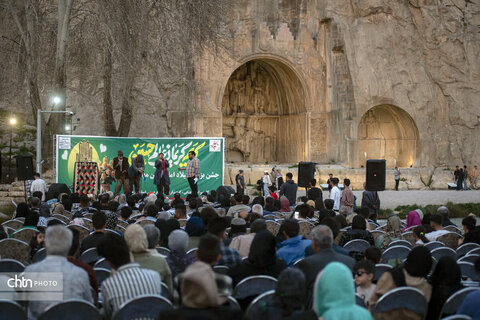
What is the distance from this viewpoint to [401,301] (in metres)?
4.88

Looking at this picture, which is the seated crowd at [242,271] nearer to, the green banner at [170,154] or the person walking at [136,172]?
the person walking at [136,172]

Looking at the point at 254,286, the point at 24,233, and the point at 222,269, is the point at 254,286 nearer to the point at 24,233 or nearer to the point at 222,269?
the point at 222,269

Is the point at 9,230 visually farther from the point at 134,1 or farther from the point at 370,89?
the point at 370,89

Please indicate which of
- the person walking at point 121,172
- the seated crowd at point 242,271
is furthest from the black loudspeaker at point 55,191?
the seated crowd at point 242,271

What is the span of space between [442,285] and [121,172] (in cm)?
1512

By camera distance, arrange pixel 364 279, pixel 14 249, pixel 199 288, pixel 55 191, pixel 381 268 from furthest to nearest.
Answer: pixel 55 191
pixel 14 249
pixel 381 268
pixel 364 279
pixel 199 288

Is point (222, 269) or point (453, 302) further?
point (222, 269)

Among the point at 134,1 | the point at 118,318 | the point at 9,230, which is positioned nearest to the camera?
the point at 118,318

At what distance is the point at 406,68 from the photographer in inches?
1264

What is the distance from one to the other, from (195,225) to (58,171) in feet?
43.1

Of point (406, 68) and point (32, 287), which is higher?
point (406, 68)

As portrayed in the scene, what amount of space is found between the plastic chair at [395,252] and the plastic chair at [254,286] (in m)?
2.58

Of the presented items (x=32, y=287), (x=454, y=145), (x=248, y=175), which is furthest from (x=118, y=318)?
(x=454, y=145)

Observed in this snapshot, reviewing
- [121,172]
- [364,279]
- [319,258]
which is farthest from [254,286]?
[121,172]
